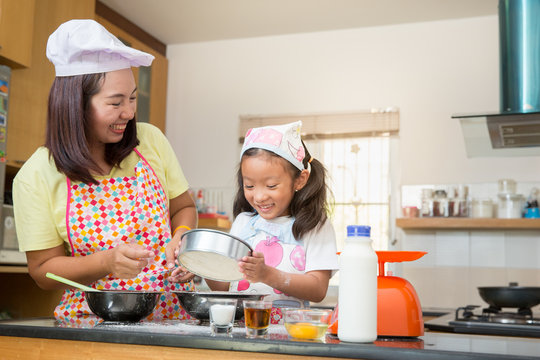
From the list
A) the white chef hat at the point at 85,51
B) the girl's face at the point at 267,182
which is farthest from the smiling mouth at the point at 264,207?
the white chef hat at the point at 85,51

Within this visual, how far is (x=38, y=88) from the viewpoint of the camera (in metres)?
3.40

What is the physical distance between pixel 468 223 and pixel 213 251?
3.38m

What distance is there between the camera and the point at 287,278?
1.45 m

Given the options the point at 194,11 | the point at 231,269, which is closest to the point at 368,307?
the point at 231,269

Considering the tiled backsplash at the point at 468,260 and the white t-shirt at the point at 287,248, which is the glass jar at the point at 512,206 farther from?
the white t-shirt at the point at 287,248

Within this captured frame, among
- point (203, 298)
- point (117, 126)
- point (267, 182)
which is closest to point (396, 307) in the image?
point (203, 298)

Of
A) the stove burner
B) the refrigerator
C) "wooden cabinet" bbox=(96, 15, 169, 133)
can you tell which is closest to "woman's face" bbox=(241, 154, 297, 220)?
the stove burner

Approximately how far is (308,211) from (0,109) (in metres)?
2.03

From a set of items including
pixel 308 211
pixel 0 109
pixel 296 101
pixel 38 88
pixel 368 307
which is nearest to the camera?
pixel 368 307

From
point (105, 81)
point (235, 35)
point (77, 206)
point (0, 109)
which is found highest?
point (235, 35)

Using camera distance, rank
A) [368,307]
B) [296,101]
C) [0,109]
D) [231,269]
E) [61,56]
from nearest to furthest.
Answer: [368,307] < [231,269] < [61,56] < [0,109] < [296,101]

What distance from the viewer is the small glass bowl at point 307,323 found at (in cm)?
108

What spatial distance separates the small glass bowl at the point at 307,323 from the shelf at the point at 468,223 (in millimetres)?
3370

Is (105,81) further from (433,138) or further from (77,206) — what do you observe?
(433,138)
